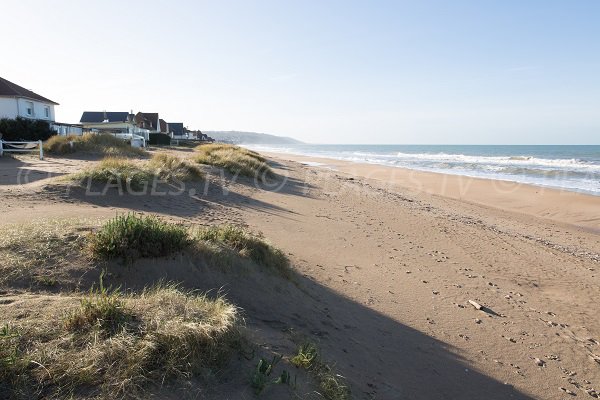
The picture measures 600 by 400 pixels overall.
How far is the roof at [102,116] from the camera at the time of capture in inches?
2169

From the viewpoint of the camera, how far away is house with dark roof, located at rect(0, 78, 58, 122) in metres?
31.0

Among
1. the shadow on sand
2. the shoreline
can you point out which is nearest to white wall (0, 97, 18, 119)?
the shoreline

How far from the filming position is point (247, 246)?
532 centimetres

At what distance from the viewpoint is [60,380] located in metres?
2.24

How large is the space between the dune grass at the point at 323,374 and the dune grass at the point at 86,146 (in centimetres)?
1821

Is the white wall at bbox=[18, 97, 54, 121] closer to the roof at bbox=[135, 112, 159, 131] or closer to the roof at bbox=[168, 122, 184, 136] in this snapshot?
the roof at bbox=[135, 112, 159, 131]

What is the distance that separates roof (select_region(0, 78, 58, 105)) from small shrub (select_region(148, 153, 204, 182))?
2562cm

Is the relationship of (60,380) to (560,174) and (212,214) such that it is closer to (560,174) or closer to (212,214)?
(212,214)

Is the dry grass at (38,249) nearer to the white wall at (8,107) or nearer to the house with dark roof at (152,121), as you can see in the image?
the white wall at (8,107)

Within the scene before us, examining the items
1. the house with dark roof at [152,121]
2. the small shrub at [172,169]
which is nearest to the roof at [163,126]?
the house with dark roof at [152,121]

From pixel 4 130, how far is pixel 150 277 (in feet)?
94.5

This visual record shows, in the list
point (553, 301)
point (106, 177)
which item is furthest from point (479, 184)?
point (106, 177)

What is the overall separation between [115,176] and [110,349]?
7.65m

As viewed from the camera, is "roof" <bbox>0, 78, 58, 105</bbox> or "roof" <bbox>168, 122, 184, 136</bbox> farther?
"roof" <bbox>168, 122, 184, 136</bbox>
